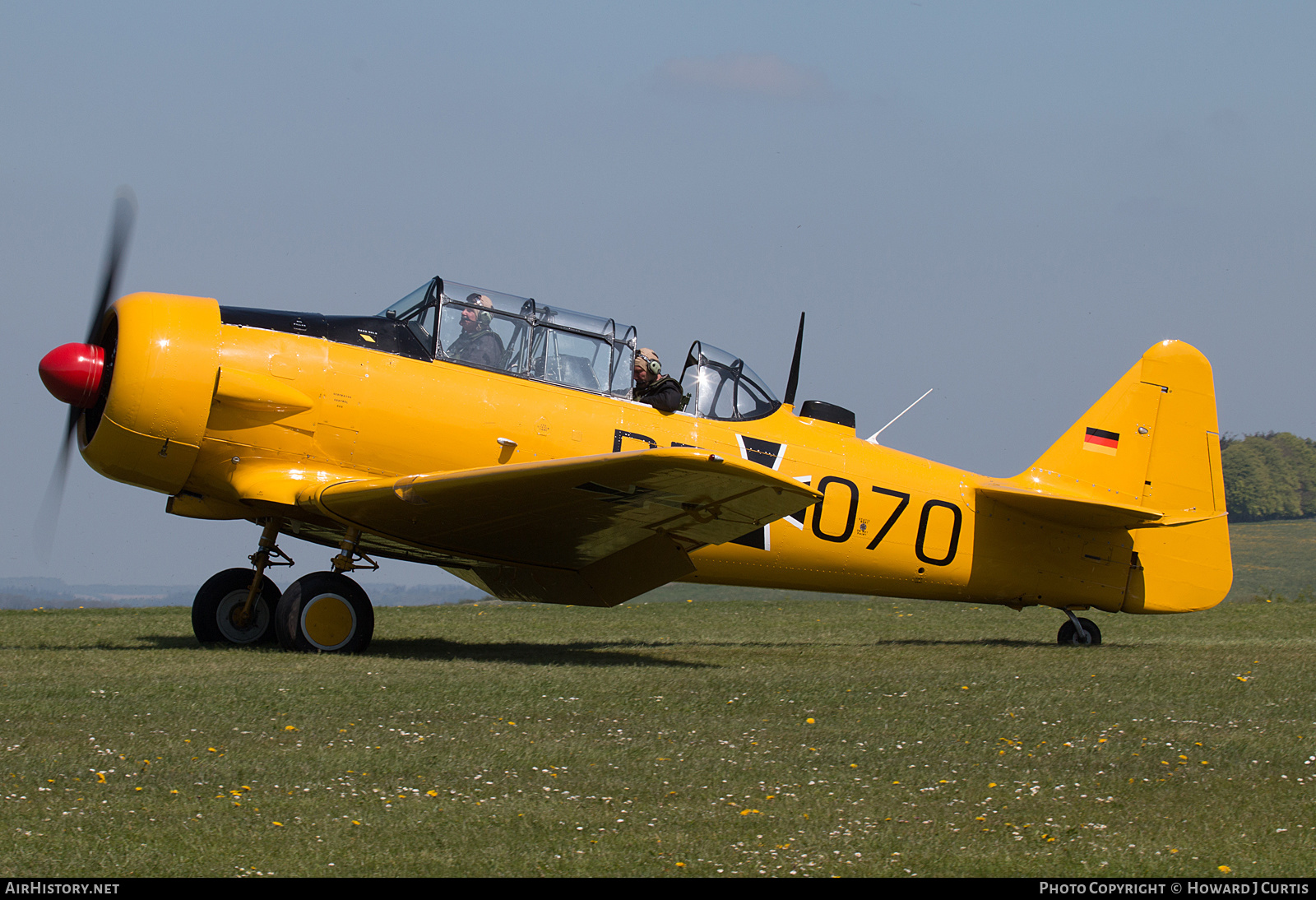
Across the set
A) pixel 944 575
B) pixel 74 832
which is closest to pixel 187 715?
pixel 74 832

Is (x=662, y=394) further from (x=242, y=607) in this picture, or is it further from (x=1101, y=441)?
(x=1101, y=441)

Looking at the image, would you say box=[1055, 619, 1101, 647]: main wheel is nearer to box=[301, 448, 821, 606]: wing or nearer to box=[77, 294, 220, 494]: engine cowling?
box=[301, 448, 821, 606]: wing

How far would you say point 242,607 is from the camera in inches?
375

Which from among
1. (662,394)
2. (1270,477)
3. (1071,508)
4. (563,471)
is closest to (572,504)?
(563,471)

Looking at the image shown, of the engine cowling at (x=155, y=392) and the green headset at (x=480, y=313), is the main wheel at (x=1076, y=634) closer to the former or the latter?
the green headset at (x=480, y=313)

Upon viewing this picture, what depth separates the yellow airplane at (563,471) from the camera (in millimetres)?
8484

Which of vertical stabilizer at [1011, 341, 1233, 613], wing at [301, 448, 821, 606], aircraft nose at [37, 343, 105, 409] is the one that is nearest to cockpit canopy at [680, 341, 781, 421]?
wing at [301, 448, 821, 606]

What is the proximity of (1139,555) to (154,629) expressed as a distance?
30.9 feet

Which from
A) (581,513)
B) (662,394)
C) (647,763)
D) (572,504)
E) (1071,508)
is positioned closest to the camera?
(647,763)

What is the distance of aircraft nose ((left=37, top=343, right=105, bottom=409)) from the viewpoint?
8570 millimetres

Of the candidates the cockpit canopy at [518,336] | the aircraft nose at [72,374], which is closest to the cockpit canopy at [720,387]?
the cockpit canopy at [518,336]

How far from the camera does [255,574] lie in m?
9.42

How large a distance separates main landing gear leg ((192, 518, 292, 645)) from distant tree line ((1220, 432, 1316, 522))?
51220mm

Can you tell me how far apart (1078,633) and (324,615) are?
6.92m
